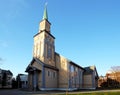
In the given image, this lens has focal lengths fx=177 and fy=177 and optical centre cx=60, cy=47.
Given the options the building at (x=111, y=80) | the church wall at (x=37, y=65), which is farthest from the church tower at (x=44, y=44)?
the building at (x=111, y=80)

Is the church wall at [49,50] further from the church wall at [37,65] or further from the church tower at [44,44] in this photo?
the church wall at [37,65]

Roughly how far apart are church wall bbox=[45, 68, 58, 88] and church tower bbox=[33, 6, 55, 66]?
83.9 inches

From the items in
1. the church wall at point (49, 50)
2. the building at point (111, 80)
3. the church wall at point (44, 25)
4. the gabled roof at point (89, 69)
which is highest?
the church wall at point (44, 25)

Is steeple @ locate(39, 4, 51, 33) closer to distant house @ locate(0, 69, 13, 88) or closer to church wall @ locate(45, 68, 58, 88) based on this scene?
church wall @ locate(45, 68, 58, 88)

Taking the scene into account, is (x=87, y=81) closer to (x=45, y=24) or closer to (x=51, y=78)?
(x=51, y=78)

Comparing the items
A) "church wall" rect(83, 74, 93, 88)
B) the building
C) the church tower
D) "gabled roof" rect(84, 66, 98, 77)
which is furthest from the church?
the building

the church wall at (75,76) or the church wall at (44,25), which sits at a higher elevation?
the church wall at (44,25)

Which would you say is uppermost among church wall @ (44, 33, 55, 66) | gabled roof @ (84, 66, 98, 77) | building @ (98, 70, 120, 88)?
church wall @ (44, 33, 55, 66)

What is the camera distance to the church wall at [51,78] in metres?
38.9

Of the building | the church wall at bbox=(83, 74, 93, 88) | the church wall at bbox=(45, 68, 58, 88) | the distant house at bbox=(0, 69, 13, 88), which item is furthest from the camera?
the distant house at bbox=(0, 69, 13, 88)

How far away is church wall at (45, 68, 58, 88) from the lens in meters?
38.9

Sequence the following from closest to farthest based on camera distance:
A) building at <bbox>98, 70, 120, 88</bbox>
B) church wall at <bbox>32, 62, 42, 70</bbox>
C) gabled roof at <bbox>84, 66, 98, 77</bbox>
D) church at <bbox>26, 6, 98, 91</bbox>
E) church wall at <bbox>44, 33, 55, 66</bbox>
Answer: church at <bbox>26, 6, 98, 91</bbox> → church wall at <bbox>32, 62, 42, 70</bbox> → church wall at <bbox>44, 33, 55, 66</bbox> → gabled roof at <bbox>84, 66, 98, 77</bbox> → building at <bbox>98, 70, 120, 88</bbox>

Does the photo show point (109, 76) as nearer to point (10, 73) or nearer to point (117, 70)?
point (117, 70)

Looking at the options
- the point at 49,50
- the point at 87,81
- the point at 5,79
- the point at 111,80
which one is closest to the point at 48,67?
the point at 49,50
